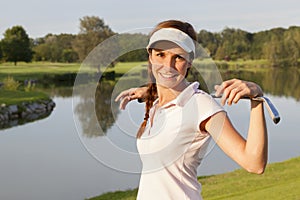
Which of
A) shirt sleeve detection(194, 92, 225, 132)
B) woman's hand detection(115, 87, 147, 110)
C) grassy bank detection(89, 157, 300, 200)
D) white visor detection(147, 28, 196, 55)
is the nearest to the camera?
shirt sleeve detection(194, 92, 225, 132)

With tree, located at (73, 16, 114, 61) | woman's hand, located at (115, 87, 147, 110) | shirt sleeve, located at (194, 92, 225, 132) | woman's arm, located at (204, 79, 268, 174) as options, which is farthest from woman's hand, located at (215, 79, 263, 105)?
tree, located at (73, 16, 114, 61)

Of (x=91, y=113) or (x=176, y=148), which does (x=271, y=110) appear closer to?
(x=176, y=148)

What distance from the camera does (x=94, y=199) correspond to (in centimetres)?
797

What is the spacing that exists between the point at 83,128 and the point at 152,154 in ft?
0.98

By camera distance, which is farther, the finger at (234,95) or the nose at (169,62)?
Result: the nose at (169,62)

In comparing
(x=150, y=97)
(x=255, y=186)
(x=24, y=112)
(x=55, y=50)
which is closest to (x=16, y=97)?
(x=24, y=112)

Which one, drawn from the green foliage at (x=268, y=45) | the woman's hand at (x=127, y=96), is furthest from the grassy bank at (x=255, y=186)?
the green foliage at (x=268, y=45)

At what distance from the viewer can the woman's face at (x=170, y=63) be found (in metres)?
1.54

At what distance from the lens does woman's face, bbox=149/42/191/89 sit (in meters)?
1.54

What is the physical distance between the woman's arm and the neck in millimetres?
211

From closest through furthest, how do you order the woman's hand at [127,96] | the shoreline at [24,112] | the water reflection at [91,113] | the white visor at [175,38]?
the white visor at [175,38] < the water reflection at [91,113] < the woman's hand at [127,96] < the shoreline at [24,112]

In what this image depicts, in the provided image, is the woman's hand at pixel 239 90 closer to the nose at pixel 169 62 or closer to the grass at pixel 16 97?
the nose at pixel 169 62

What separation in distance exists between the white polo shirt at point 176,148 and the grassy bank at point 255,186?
4.17 m

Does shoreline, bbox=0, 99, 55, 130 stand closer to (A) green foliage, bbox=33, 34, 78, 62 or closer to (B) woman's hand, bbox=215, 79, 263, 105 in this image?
(B) woman's hand, bbox=215, 79, 263, 105
